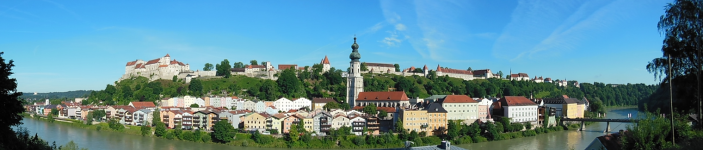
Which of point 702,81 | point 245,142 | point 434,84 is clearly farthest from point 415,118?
point 434,84

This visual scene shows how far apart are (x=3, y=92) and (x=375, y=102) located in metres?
33.0

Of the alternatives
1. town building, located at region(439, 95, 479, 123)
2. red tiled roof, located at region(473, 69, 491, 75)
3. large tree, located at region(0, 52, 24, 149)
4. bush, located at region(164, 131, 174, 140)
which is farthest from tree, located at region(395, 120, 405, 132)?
red tiled roof, located at region(473, 69, 491, 75)

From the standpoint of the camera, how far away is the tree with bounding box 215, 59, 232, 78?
176 ft

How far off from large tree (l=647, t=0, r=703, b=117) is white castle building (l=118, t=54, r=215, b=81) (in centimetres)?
5029

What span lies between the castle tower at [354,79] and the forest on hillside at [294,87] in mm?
2350

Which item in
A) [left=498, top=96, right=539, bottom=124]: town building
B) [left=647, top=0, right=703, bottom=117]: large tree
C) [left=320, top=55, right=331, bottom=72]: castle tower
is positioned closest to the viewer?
[left=647, top=0, right=703, bottom=117]: large tree

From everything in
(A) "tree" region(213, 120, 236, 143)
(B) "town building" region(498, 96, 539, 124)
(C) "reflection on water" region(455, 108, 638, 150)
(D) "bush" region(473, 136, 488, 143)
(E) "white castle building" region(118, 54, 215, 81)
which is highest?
(E) "white castle building" region(118, 54, 215, 81)

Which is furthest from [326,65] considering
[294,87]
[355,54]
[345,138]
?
[345,138]

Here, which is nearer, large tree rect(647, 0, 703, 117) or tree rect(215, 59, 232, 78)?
large tree rect(647, 0, 703, 117)

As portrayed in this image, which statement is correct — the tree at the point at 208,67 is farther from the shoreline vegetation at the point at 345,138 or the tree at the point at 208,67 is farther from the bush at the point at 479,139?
the bush at the point at 479,139

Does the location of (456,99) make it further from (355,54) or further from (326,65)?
(326,65)

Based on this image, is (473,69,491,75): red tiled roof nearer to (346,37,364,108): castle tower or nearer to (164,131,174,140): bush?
(346,37,364,108): castle tower

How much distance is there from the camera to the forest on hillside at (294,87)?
1857 inches

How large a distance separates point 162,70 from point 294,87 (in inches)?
688
